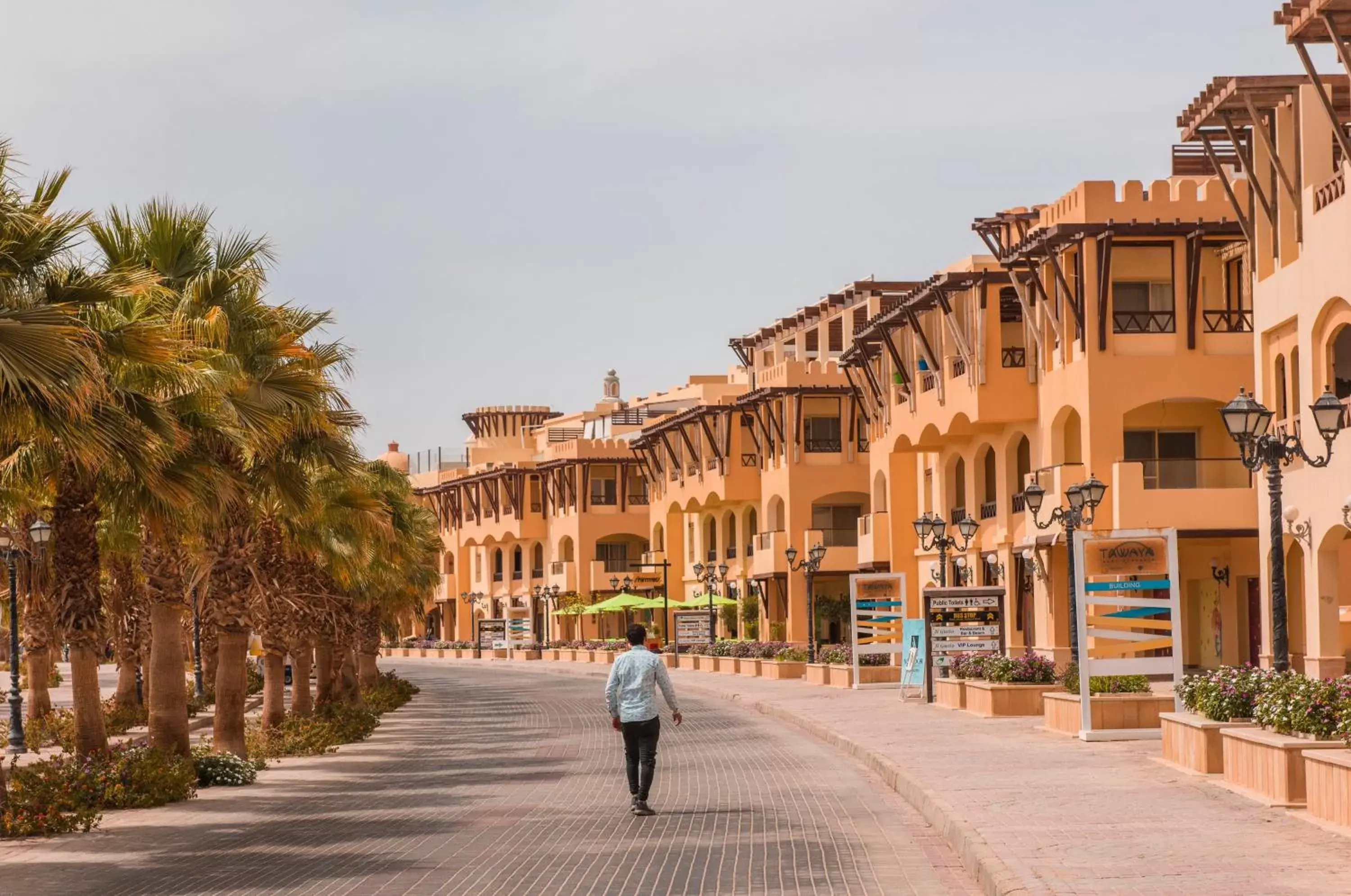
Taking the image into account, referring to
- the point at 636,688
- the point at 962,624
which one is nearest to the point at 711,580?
the point at 962,624

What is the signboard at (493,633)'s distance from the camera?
89500 mm

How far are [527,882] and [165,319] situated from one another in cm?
969

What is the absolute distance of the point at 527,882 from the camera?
41.9ft

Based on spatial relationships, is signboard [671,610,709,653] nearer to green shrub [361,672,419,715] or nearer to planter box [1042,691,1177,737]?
green shrub [361,672,419,715]

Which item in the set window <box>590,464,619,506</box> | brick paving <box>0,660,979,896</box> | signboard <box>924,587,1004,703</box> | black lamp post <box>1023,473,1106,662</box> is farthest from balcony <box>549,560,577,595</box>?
brick paving <box>0,660,979,896</box>

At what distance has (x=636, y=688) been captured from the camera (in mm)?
17281

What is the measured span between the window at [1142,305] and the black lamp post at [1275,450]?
77.7ft

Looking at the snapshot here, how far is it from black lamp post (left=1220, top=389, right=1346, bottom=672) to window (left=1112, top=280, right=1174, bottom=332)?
23.7 meters

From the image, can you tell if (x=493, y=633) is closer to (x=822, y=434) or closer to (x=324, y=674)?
(x=822, y=434)

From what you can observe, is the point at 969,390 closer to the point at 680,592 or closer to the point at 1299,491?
the point at 1299,491

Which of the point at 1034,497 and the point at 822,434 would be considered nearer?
the point at 1034,497

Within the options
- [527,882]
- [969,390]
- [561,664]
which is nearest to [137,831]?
[527,882]

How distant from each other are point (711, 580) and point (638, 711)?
4853 centimetres

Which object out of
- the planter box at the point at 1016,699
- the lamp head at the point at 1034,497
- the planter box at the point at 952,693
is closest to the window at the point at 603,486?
the planter box at the point at 952,693
